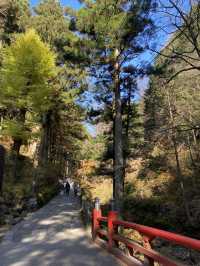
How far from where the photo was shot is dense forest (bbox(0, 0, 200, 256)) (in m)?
12.7

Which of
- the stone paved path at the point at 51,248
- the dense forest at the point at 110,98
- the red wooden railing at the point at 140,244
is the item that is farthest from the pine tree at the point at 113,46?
the red wooden railing at the point at 140,244

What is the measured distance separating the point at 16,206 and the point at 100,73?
931cm

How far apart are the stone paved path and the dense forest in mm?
2483

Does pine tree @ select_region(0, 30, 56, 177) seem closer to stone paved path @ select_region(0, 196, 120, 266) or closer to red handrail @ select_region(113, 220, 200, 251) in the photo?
stone paved path @ select_region(0, 196, 120, 266)

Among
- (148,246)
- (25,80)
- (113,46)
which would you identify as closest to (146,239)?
(148,246)

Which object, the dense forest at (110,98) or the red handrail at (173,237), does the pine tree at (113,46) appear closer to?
the dense forest at (110,98)

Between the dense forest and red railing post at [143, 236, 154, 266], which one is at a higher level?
the dense forest

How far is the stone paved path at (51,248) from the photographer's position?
25.4 feet

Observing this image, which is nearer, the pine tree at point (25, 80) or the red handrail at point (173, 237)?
the red handrail at point (173, 237)

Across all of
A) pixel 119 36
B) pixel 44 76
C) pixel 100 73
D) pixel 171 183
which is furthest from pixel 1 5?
pixel 171 183

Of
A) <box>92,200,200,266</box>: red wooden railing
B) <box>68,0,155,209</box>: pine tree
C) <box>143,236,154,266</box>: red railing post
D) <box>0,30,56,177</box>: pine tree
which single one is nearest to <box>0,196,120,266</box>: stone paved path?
<box>92,200,200,266</box>: red wooden railing

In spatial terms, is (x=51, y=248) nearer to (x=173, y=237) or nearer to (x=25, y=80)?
(x=173, y=237)

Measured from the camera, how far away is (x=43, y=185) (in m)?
31.8

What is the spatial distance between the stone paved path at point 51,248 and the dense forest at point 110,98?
2483 mm
